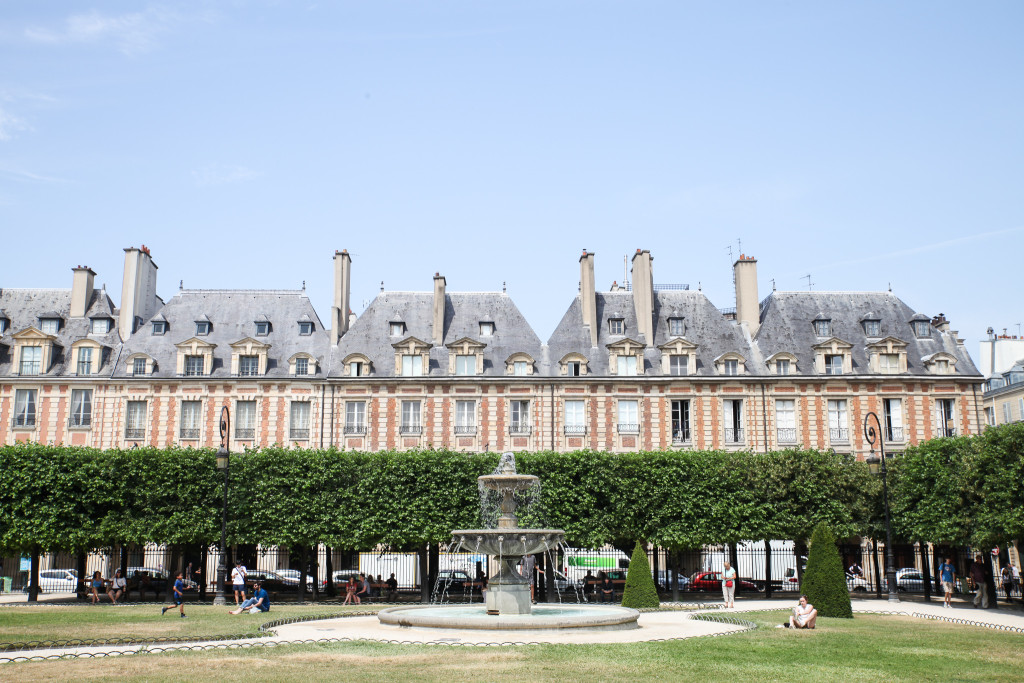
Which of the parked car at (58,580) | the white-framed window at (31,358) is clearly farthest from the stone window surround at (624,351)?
the white-framed window at (31,358)

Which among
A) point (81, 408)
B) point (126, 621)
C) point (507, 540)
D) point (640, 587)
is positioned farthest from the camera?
point (81, 408)

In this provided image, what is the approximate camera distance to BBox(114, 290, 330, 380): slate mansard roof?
36.8 m

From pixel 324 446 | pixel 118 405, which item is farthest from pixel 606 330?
pixel 118 405

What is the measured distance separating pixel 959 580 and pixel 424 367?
64.6ft

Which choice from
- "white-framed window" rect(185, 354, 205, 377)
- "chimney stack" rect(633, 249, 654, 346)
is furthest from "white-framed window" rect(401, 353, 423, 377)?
"chimney stack" rect(633, 249, 654, 346)

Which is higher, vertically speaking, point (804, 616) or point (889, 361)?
point (889, 361)

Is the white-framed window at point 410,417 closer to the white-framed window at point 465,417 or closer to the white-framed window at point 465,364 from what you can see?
the white-framed window at point 465,417

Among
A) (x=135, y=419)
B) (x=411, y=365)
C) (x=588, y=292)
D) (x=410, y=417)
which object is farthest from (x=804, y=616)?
(x=135, y=419)

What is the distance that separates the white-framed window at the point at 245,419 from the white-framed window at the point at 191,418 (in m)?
1.32

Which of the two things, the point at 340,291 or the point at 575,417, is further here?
the point at 340,291

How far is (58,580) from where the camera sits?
34531mm

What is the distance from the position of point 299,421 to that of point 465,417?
6.24 metres

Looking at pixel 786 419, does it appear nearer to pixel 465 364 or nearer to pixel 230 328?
pixel 465 364

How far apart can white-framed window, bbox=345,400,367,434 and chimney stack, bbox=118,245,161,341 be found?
9.70 m
